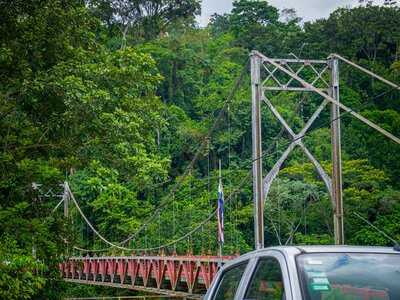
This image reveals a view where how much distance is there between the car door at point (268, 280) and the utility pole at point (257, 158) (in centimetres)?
1206

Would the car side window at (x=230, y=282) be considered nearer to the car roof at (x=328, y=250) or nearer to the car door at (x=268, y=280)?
the car door at (x=268, y=280)

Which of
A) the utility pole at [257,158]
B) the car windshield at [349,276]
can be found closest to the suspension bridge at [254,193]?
the utility pole at [257,158]

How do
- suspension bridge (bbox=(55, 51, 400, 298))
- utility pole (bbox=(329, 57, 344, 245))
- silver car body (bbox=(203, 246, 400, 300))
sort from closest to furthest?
silver car body (bbox=(203, 246, 400, 300)) → utility pole (bbox=(329, 57, 344, 245)) → suspension bridge (bbox=(55, 51, 400, 298))

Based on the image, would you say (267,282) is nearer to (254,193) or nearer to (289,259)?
(289,259)

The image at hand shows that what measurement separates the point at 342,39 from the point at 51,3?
37.6 metres

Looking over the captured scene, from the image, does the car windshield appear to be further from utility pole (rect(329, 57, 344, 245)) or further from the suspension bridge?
utility pole (rect(329, 57, 344, 245))

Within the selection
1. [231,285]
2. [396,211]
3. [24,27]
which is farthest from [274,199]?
[231,285]

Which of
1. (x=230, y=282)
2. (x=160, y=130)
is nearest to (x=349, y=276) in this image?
(x=230, y=282)

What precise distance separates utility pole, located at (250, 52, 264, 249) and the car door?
12063 millimetres

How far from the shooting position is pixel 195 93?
5044 cm

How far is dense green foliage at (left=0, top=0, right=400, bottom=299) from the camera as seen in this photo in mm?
12109

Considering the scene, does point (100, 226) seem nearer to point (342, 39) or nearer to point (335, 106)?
point (342, 39)

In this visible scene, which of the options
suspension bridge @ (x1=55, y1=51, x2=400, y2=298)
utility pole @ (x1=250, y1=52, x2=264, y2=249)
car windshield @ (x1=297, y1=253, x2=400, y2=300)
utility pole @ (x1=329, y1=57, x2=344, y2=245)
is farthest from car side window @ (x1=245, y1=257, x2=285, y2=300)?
utility pole @ (x1=250, y1=52, x2=264, y2=249)

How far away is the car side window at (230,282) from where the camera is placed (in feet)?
13.7
